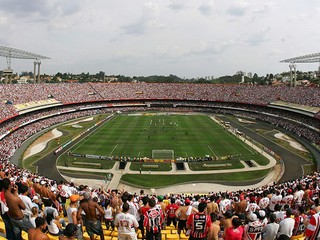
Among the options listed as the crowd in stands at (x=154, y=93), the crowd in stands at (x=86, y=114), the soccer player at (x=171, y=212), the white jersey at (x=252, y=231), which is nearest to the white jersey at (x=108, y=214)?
the soccer player at (x=171, y=212)

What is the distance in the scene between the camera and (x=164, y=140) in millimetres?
58125

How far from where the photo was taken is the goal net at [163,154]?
154 ft

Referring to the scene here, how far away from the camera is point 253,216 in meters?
10.2

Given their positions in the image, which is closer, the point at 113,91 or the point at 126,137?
the point at 126,137

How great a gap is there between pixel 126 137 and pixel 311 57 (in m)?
56.4

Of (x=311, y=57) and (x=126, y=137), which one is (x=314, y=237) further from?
(x=311, y=57)

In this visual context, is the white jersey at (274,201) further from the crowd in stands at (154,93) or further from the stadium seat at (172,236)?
the crowd in stands at (154,93)

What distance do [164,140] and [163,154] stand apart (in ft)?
32.2

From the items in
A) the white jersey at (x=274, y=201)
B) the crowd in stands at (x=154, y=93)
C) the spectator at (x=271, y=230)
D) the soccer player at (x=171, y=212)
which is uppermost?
the crowd in stands at (x=154, y=93)

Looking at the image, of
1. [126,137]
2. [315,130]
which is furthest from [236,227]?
[315,130]

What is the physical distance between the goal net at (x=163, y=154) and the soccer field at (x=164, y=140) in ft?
2.31

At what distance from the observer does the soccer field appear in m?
49.4

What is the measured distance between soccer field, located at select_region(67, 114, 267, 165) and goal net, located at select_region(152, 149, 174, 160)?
2.31 feet

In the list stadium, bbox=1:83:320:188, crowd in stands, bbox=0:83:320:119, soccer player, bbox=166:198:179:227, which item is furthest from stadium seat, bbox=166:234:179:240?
crowd in stands, bbox=0:83:320:119
